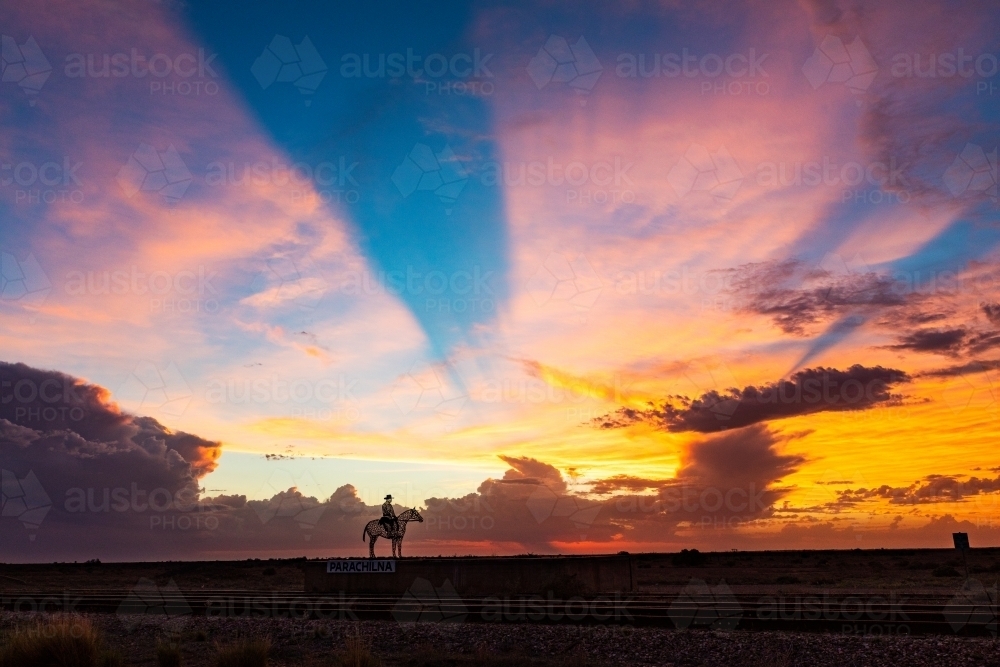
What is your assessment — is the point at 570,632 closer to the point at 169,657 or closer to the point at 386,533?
the point at 169,657

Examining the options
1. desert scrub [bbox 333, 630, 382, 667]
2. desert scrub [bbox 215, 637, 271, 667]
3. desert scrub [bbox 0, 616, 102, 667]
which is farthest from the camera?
desert scrub [bbox 0, 616, 102, 667]

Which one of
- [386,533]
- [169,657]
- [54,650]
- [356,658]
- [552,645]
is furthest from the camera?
[386,533]

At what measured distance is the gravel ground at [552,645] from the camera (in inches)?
612

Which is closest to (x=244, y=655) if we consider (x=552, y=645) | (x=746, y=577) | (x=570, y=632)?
(x=552, y=645)

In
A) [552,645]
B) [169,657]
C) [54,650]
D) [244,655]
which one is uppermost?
[54,650]

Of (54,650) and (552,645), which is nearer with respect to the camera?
(54,650)

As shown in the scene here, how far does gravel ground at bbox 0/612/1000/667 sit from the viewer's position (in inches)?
612

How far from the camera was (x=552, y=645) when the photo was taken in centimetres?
1858

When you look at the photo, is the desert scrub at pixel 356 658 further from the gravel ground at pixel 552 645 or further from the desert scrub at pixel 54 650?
the desert scrub at pixel 54 650

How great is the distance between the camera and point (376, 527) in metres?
42.6

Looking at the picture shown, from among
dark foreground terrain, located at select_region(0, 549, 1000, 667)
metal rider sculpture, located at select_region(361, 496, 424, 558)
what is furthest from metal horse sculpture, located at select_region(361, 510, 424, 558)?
dark foreground terrain, located at select_region(0, 549, 1000, 667)

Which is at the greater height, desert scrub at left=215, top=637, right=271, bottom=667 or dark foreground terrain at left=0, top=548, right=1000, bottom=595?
desert scrub at left=215, top=637, right=271, bottom=667

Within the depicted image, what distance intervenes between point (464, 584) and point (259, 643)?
1568 centimetres

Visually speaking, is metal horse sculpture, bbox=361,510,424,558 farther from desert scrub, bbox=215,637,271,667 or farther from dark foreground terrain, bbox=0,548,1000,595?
desert scrub, bbox=215,637,271,667
